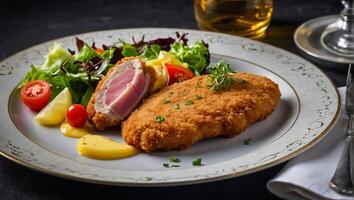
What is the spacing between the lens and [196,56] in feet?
13.1

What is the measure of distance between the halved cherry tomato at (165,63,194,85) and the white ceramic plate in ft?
1.15

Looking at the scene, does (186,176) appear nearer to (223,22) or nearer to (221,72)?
(221,72)

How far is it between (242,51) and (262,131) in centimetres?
95

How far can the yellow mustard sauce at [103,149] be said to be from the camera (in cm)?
300

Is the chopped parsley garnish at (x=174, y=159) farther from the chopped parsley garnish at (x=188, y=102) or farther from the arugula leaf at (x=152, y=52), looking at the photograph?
the arugula leaf at (x=152, y=52)

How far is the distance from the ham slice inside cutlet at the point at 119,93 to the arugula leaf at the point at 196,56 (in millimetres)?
463

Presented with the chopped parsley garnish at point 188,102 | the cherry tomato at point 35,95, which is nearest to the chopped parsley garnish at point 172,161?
the chopped parsley garnish at point 188,102

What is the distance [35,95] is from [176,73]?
811 mm

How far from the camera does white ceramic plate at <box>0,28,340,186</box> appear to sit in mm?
2795

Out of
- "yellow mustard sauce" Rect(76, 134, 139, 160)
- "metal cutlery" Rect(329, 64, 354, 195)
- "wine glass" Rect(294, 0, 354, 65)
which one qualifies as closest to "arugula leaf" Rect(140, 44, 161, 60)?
"wine glass" Rect(294, 0, 354, 65)

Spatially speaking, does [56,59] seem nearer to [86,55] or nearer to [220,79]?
[86,55]

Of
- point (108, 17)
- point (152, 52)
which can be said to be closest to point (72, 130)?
point (152, 52)

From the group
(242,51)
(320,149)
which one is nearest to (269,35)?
(242,51)

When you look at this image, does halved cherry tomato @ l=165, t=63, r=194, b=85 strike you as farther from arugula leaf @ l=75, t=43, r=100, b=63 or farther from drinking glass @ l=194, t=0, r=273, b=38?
drinking glass @ l=194, t=0, r=273, b=38
